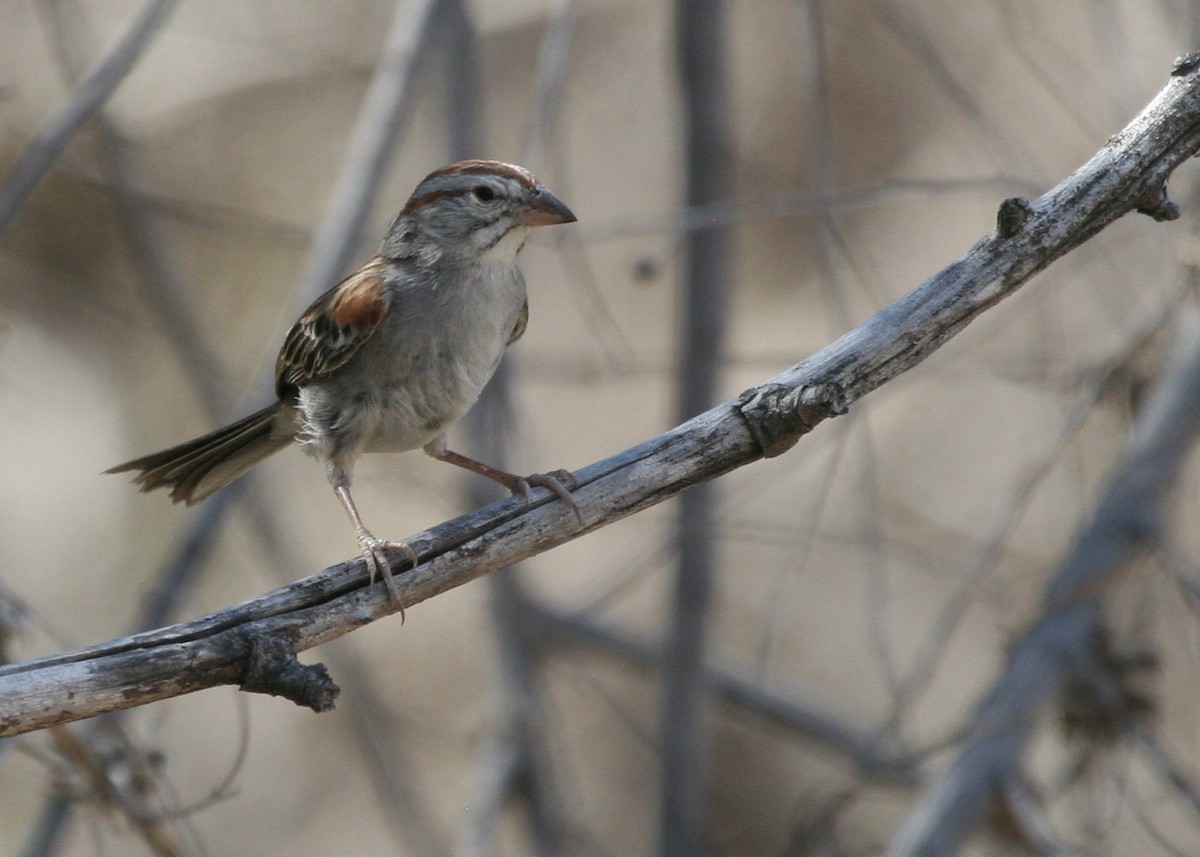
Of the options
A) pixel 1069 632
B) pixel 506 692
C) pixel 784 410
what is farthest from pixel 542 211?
pixel 506 692

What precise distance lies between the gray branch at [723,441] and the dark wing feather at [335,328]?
42.1 inches

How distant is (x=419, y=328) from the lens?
4031 millimetres

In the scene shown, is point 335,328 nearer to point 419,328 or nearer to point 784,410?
point 419,328

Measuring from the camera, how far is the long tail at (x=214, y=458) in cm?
432

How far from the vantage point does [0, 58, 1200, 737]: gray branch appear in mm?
2818

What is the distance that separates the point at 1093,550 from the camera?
5.06 metres

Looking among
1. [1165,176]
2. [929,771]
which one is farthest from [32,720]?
[929,771]

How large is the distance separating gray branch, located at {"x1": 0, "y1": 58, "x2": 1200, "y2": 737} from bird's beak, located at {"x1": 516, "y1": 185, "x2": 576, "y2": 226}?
3.41 feet

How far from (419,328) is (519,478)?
0.53m

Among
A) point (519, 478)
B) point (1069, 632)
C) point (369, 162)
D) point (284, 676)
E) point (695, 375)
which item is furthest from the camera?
point (695, 375)

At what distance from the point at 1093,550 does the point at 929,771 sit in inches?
60.3

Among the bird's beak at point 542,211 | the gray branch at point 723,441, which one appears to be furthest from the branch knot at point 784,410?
the bird's beak at point 542,211

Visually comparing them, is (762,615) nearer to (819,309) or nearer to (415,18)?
(819,309)

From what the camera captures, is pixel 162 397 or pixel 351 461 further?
pixel 162 397
